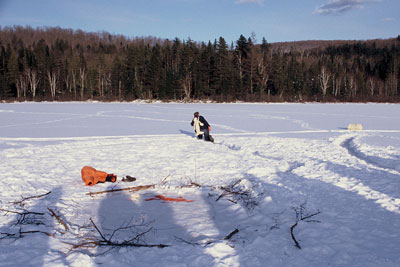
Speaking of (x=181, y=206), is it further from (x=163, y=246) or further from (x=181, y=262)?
(x=181, y=262)

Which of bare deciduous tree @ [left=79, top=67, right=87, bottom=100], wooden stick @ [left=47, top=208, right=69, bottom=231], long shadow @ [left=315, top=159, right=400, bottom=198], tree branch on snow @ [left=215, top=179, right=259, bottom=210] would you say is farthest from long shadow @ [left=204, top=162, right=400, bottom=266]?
bare deciduous tree @ [left=79, top=67, right=87, bottom=100]

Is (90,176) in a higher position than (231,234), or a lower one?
higher

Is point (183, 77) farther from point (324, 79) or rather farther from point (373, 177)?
point (373, 177)

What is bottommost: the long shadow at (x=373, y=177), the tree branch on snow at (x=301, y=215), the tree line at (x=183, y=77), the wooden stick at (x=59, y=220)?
the wooden stick at (x=59, y=220)

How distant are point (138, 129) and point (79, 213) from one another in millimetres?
12281

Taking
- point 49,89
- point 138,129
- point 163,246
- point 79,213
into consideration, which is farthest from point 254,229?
point 49,89

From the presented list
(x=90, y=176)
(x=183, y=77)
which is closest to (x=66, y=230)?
(x=90, y=176)

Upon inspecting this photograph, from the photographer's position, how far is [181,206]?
5.53 metres

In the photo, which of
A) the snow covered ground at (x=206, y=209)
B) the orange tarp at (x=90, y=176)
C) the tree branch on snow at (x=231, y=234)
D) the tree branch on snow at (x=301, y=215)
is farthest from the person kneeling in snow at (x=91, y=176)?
the tree branch on snow at (x=301, y=215)

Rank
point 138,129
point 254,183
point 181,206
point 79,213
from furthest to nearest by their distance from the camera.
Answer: point 138,129 < point 254,183 < point 181,206 < point 79,213

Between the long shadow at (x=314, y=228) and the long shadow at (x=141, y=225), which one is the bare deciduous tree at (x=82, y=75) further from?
the long shadow at (x=314, y=228)

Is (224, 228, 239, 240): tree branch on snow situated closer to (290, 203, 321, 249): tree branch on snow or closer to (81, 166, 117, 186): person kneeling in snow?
(290, 203, 321, 249): tree branch on snow

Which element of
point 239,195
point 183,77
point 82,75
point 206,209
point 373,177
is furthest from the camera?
point 82,75

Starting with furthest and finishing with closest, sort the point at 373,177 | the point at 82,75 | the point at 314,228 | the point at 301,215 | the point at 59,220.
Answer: the point at 82,75 < the point at 373,177 < the point at 301,215 < the point at 59,220 < the point at 314,228
